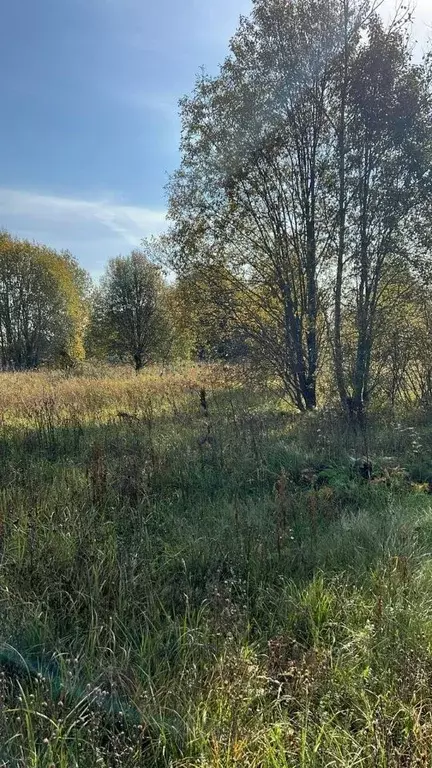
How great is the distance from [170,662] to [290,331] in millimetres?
8150

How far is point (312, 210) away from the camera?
362 inches

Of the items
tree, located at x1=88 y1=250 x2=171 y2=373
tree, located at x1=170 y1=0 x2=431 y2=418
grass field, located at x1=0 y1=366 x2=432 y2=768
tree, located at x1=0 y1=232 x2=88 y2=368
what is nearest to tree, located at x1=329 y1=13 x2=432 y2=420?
tree, located at x1=170 y1=0 x2=431 y2=418

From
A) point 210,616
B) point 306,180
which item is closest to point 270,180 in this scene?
point 306,180

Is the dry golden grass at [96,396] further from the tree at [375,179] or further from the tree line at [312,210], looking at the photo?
the tree at [375,179]

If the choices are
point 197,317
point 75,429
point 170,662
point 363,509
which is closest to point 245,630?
point 170,662

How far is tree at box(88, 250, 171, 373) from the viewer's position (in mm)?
29109

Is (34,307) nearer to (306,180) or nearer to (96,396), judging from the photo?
(96,396)

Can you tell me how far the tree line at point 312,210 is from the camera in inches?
327

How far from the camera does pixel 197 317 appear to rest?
414 inches

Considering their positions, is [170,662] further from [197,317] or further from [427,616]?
[197,317]

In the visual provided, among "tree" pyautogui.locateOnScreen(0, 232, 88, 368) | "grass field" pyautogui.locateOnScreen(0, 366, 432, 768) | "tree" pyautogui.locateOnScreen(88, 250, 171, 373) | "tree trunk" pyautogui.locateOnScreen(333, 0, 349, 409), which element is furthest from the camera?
"tree" pyautogui.locateOnScreen(88, 250, 171, 373)

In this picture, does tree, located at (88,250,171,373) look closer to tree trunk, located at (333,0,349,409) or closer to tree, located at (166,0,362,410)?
tree, located at (166,0,362,410)

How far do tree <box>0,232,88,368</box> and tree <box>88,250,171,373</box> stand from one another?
212 cm

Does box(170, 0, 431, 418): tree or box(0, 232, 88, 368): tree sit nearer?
box(170, 0, 431, 418): tree
